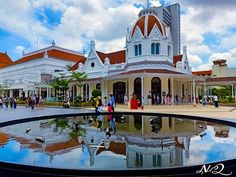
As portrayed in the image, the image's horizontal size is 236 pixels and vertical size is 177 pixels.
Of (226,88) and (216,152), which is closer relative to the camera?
(216,152)

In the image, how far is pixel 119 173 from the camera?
392cm

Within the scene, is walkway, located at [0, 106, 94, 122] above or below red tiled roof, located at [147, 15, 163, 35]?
below

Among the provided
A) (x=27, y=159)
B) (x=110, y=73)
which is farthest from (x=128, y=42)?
(x=27, y=159)

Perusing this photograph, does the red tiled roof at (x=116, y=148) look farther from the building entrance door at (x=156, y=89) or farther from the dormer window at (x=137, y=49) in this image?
the dormer window at (x=137, y=49)

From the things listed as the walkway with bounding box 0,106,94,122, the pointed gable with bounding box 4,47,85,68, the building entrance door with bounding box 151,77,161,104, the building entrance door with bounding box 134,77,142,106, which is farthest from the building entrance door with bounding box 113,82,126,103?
the pointed gable with bounding box 4,47,85,68

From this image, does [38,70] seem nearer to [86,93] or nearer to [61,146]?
[86,93]

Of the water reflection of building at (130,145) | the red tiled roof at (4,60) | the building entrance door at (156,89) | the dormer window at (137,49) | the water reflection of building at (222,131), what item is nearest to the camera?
the water reflection of building at (130,145)

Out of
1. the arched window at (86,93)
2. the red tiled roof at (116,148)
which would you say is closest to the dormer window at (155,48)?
the arched window at (86,93)

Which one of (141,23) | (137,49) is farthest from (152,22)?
(137,49)

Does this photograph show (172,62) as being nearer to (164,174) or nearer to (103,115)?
(103,115)

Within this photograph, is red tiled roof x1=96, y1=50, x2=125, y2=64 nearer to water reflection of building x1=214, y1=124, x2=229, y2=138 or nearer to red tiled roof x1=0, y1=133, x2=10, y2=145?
water reflection of building x1=214, y1=124, x2=229, y2=138

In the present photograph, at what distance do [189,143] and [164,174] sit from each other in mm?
3986

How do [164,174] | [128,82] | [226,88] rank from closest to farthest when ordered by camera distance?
[164,174]
[128,82]
[226,88]

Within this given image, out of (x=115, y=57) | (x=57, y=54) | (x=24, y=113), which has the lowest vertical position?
(x=24, y=113)
